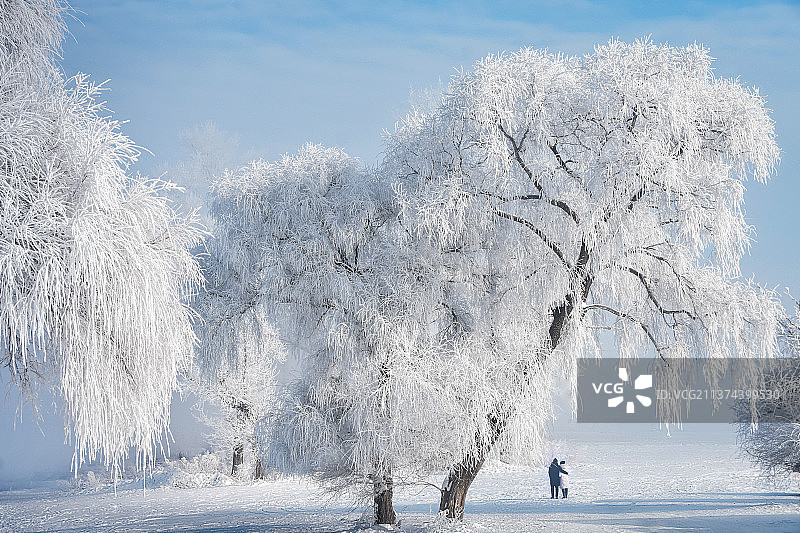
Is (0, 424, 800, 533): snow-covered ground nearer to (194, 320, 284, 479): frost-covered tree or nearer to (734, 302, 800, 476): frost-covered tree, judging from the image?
(734, 302, 800, 476): frost-covered tree

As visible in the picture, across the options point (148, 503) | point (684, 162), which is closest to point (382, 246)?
point (684, 162)

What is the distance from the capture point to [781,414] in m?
12.9

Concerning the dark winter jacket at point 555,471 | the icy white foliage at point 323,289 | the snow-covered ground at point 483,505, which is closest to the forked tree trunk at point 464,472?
the snow-covered ground at point 483,505

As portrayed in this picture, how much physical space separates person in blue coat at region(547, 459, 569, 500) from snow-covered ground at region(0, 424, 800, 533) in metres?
0.29

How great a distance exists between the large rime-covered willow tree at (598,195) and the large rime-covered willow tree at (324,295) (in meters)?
1.04

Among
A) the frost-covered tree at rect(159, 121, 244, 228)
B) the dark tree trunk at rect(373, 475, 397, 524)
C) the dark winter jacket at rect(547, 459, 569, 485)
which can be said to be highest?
the frost-covered tree at rect(159, 121, 244, 228)

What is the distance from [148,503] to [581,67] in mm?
12287

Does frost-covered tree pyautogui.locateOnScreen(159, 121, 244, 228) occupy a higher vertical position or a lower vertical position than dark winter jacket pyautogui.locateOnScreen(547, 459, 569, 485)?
higher

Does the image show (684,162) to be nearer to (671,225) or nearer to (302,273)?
(671,225)

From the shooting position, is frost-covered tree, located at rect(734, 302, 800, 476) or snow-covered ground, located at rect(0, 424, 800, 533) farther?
frost-covered tree, located at rect(734, 302, 800, 476)

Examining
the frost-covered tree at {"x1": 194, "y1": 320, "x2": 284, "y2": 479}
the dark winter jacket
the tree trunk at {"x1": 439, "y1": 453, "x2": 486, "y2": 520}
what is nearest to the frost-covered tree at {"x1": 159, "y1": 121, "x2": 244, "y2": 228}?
the frost-covered tree at {"x1": 194, "y1": 320, "x2": 284, "y2": 479}

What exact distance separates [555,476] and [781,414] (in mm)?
4793

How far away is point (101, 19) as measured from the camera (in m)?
26.2

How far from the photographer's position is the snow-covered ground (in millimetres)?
11125
